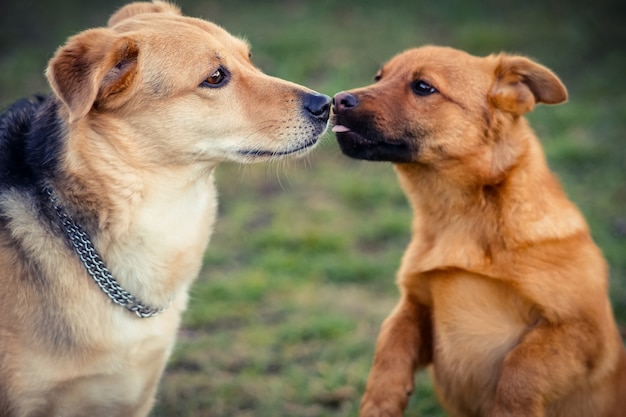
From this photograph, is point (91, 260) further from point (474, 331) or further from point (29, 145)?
point (474, 331)

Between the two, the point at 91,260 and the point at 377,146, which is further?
the point at 377,146

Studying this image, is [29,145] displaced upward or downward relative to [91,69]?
downward

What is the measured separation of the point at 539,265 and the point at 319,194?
145 inches

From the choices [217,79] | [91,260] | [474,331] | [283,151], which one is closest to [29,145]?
[91,260]

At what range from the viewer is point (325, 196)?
7.20m

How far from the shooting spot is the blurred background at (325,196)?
4922mm

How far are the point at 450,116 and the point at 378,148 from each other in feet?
1.31

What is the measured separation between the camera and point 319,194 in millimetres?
7230

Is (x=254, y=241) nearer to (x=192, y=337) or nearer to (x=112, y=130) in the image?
(x=192, y=337)

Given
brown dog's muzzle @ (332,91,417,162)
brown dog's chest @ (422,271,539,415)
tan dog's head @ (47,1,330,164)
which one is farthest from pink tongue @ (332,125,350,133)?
brown dog's chest @ (422,271,539,415)

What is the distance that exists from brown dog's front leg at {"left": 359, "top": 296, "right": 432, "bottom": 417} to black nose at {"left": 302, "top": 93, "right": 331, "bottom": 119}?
1.11 metres

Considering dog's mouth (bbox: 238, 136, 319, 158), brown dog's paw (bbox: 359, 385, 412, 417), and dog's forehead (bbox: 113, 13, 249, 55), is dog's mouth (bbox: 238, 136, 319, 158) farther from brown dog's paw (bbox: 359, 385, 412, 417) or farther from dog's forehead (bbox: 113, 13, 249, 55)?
brown dog's paw (bbox: 359, 385, 412, 417)

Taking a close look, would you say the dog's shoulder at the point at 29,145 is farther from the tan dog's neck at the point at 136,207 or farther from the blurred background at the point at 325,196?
the blurred background at the point at 325,196

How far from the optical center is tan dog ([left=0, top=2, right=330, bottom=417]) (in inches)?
131
